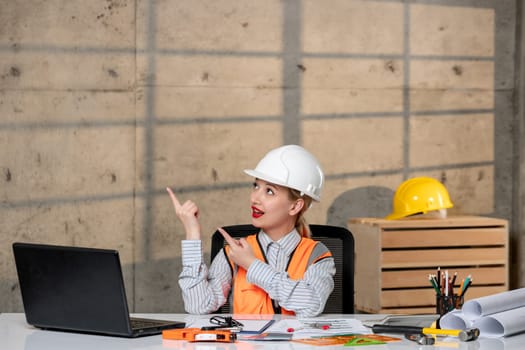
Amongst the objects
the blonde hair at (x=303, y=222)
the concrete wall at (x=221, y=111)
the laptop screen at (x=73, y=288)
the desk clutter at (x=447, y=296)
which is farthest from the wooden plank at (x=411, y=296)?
the laptop screen at (x=73, y=288)

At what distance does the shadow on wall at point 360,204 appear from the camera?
563cm

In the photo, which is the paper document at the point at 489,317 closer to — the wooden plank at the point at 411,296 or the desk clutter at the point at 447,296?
the desk clutter at the point at 447,296

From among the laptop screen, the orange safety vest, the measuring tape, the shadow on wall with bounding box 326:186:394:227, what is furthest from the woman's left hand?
the shadow on wall with bounding box 326:186:394:227

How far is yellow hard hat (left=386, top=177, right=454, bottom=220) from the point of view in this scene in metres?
5.23

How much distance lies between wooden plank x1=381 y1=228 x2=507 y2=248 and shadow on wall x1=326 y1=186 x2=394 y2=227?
59 cm

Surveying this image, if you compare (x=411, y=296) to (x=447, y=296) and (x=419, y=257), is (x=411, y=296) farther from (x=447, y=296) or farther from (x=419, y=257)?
(x=447, y=296)

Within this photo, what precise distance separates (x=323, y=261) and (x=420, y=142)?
9.52ft

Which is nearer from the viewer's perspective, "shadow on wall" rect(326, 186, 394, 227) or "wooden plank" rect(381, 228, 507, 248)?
"wooden plank" rect(381, 228, 507, 248)

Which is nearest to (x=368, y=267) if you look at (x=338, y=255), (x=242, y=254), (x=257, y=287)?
(x=338, y=255)

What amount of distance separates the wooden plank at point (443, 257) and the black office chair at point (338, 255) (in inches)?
68.4

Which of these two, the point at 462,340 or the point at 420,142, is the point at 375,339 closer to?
the point at 462,340

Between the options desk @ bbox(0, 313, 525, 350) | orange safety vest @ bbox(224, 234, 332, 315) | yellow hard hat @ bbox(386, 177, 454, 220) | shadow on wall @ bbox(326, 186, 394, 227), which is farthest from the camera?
shadow on wall @ bbox(326, 186, 394, 227)

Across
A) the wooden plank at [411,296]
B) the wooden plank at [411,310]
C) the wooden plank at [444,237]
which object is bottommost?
the wooden plank at [411,310]

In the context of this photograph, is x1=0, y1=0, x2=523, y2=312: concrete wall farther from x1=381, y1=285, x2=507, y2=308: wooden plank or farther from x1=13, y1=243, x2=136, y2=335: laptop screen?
x1=13, y1=243, x2=136, y2=335: laptop screen
